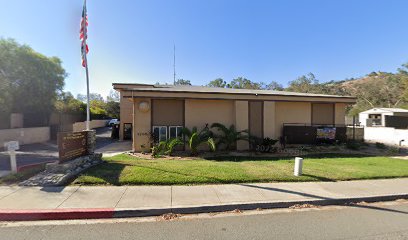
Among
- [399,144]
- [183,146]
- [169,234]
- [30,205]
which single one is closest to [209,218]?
[169,234]

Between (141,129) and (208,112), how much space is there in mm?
4022

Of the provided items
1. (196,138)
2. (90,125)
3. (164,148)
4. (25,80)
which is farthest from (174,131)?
(90,125)

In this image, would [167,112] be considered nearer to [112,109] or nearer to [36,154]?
[36,154]

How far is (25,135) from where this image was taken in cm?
1934

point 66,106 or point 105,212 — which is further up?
point 66,106

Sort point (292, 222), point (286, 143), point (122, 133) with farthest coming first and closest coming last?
1. point (122, 133)
2. point (286, 143)
3. point (292, 222)

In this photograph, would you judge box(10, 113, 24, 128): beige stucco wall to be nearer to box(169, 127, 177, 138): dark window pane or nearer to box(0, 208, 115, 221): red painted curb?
box(169, 127, 177, 138): dark window pane

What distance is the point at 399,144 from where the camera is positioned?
65.0ft

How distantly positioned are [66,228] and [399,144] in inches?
934

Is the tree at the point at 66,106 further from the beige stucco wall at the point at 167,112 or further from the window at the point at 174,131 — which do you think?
the window at the point at 174,131

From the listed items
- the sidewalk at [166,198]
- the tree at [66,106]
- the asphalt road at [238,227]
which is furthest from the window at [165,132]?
the tree at [66,106]

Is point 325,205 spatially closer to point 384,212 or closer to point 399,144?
point 384,212

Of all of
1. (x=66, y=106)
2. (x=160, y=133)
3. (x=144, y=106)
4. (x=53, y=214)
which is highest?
(x=66, y=106)

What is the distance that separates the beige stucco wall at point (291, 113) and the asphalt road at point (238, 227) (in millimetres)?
10891
